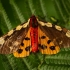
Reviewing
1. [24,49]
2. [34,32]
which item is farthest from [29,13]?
[24,49]

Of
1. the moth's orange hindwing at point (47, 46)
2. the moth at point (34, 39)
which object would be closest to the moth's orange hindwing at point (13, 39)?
the moth at point (34, 39)

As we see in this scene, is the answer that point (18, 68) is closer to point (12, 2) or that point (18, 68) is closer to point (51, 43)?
point (51, 43)

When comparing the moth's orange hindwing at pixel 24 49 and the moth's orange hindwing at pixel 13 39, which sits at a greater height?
the moth's orange hindwing at pixel 13 39

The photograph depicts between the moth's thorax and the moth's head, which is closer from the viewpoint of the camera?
the moth's thorax

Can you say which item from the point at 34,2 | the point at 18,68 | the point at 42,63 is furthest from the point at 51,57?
the point at 34,2

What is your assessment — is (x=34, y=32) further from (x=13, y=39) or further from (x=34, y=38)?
(x=13, y=39)

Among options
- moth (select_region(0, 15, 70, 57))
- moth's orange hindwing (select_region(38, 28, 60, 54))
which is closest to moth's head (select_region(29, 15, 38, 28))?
moth (select_region(0, 15, 70, 57))

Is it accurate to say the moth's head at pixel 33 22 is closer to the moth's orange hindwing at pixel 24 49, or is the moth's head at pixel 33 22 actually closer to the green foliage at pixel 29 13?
the green foliage at pixel 29 13

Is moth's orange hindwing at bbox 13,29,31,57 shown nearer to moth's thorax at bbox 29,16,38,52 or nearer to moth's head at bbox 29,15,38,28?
moth's thorax at bbox 29,16,38,52
